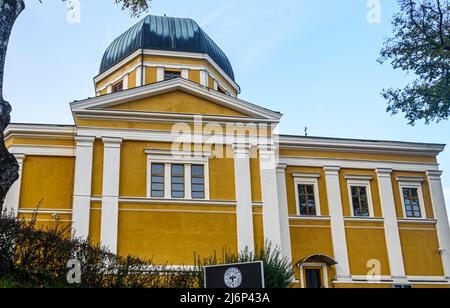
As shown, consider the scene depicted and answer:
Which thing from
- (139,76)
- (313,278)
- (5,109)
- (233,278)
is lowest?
(233,278)

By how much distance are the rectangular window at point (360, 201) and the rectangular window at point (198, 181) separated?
7.35m

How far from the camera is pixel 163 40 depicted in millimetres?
26875

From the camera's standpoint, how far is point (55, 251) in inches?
423

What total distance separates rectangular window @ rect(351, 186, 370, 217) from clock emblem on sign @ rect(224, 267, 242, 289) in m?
14.8

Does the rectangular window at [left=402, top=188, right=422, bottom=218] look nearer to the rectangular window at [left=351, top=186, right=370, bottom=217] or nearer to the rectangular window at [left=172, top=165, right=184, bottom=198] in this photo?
the rectangular window at [left=351, top=186, right=370, bottom=217]

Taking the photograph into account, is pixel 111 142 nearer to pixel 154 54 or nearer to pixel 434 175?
pixel 154 54

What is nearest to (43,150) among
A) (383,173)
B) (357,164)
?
(357,164)

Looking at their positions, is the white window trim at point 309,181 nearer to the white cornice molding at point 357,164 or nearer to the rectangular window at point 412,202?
the white cornice molding at point 357,164

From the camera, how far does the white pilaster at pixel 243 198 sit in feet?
65.3

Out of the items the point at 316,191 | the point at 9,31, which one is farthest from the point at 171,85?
the point at 9,31

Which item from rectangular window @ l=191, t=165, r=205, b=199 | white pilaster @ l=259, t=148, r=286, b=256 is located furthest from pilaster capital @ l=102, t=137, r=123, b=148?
white pilaster @ l=259, t=148, r=286, b=256

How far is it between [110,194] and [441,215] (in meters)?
15.1

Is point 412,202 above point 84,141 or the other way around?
the other way around

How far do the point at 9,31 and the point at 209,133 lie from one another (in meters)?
11.7
